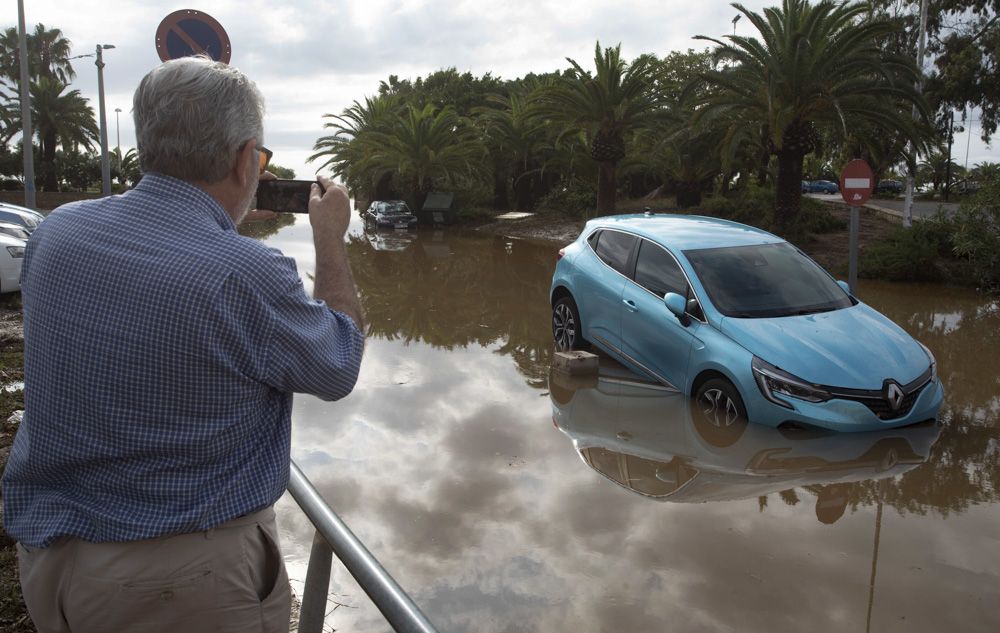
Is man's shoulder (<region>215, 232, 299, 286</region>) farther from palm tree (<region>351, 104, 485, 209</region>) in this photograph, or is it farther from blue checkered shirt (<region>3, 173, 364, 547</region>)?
palm tree (<region>351, 104, 485, 209</region>)

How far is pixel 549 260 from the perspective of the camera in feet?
71.6

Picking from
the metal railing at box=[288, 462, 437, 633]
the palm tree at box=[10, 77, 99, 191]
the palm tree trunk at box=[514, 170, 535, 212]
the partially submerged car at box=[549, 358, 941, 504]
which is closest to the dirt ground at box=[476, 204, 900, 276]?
the palm tree trunk at box=[514, 170, 535, 212]

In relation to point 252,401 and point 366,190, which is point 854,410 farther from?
point 366,190

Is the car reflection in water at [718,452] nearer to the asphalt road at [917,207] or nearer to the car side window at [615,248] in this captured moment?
the car side window at [615,248]

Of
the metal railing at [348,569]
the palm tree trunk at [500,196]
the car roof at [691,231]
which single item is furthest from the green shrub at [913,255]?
the palm tree trunk at [500,196]

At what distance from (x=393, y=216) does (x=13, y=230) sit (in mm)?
22458

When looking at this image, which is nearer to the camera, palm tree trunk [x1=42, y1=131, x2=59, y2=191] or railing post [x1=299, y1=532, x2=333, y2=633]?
railing post [x1=299, y1=532, x2=333, y2=633]

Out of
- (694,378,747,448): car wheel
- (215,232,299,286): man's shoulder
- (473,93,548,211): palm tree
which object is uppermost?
(473,93,548,211): palm tree

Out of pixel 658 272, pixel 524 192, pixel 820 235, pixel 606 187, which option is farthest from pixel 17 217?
pixel 524 192

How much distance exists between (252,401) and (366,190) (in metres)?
44.7

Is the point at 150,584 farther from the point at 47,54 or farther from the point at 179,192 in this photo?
the point at 47,54

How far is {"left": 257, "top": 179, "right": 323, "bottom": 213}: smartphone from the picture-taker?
2463 mm

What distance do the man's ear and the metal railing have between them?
30.4 inches

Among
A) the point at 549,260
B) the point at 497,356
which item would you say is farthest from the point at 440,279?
the point at 497,356
